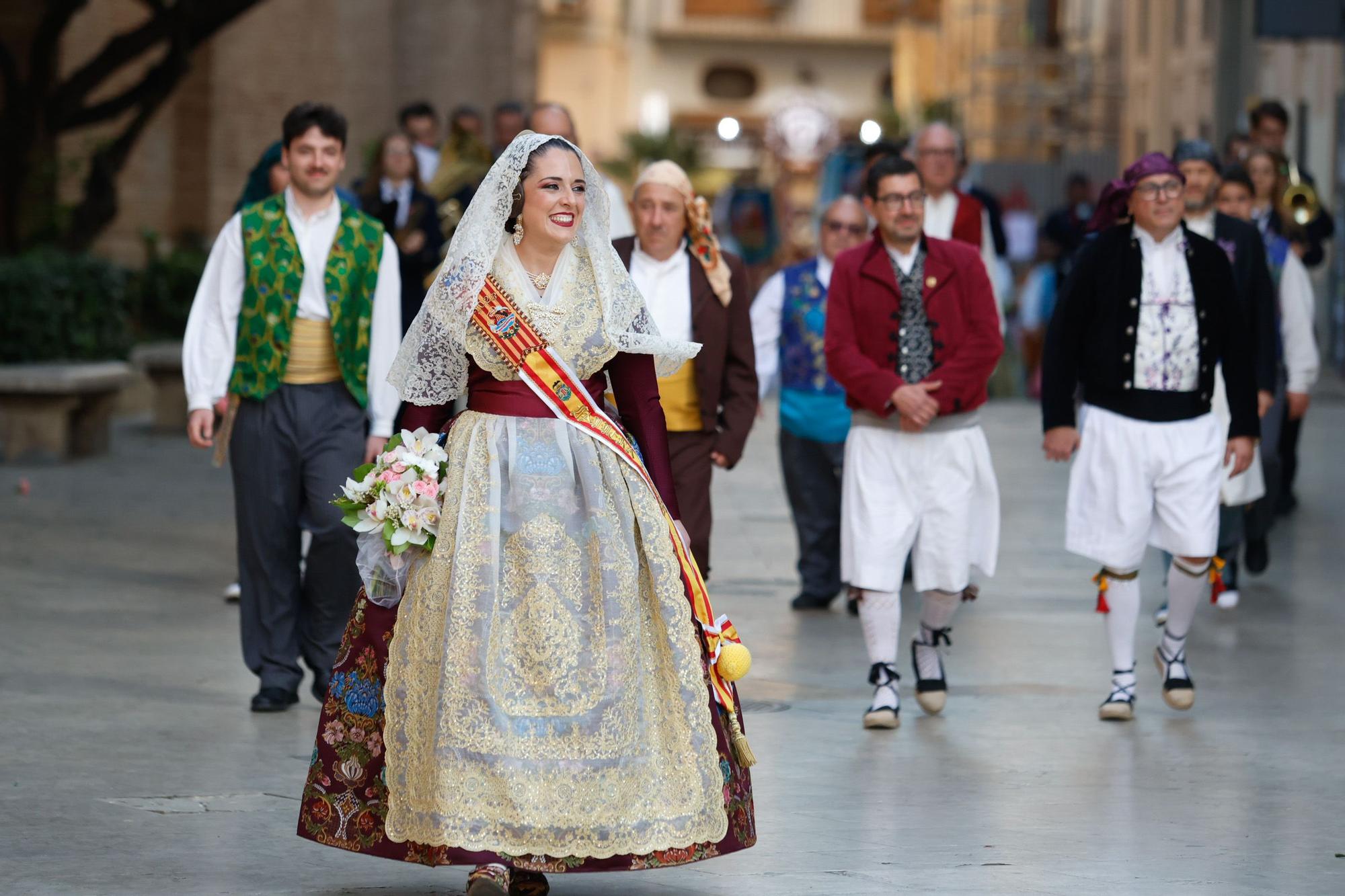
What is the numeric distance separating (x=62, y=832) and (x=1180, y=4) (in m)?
32.4

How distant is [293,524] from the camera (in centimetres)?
833

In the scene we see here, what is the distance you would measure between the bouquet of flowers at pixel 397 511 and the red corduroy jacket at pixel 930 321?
274 cm

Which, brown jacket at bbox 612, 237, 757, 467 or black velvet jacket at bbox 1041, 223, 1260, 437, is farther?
brown jacket at bbox 612, 237, 757, 467

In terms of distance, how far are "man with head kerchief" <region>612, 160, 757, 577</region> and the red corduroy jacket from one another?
727 mm

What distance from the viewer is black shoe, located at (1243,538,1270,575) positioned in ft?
39.3

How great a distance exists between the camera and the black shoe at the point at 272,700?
8.33m

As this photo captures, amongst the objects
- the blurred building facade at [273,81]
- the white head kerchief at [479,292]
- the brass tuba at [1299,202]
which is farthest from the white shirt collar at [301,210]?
the blurred building facade at [273,81]

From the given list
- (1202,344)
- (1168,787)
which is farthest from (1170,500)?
(1168,787)

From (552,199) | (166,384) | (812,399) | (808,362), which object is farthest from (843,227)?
(166,384)

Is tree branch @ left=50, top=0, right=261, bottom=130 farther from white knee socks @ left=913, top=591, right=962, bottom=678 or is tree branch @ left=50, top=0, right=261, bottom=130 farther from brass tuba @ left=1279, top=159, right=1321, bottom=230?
white knee socks @ left=913, top=591, right=962, bottom=678

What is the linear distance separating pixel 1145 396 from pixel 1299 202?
5.84 metres

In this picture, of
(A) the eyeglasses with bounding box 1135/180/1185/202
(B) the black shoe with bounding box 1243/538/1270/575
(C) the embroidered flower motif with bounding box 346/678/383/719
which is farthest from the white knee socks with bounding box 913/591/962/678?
(B) the black shoe with bounding box 1243/538/1270/575

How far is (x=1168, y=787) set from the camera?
23.9 feet

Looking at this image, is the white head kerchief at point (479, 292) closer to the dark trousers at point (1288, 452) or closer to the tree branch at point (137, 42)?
the dark trousers at point (1288, 452)
